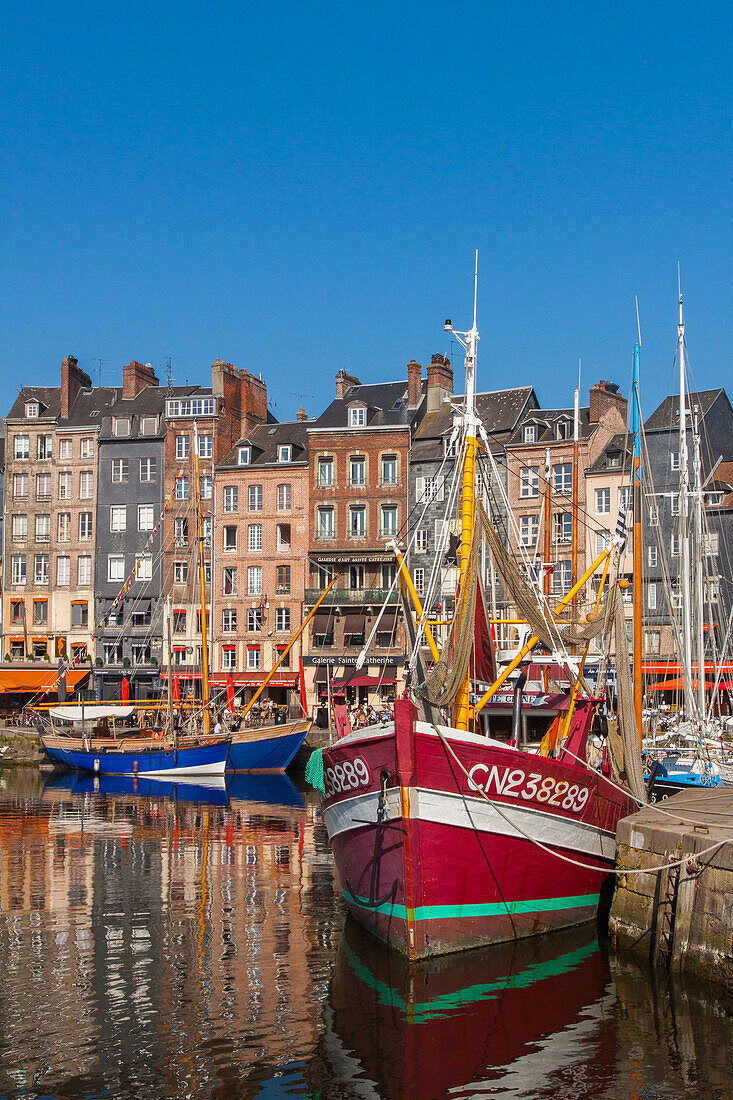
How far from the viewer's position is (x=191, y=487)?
71.4 metres

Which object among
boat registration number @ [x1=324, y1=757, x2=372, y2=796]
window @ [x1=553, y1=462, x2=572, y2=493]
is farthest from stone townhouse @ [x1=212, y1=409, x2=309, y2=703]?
boat registration number @ [x1=324, y1=757, x2=372, y2=796]

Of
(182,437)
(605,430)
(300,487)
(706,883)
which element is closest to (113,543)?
(182,437)

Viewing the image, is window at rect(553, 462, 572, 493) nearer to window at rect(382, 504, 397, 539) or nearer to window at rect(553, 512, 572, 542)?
window at rect(553, 512, 572, 542)

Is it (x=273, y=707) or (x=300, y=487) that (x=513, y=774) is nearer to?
(x=273, y=707)

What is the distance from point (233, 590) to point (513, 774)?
50.8 m

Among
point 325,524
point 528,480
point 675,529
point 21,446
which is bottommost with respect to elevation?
point 675,529

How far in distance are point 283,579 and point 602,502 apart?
20.2 meters

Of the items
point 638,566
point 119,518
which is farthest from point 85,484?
point 638,566

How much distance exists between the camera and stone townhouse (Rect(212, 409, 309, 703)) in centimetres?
6856

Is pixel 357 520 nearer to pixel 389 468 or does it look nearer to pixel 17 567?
pixel 389 468

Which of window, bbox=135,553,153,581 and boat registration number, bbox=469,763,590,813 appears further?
window, bbox=135,553,153,581

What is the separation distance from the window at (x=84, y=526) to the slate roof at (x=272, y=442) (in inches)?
391

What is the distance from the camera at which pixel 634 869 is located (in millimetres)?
18609

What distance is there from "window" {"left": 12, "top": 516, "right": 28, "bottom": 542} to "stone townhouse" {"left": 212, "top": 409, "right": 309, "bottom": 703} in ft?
45.6
